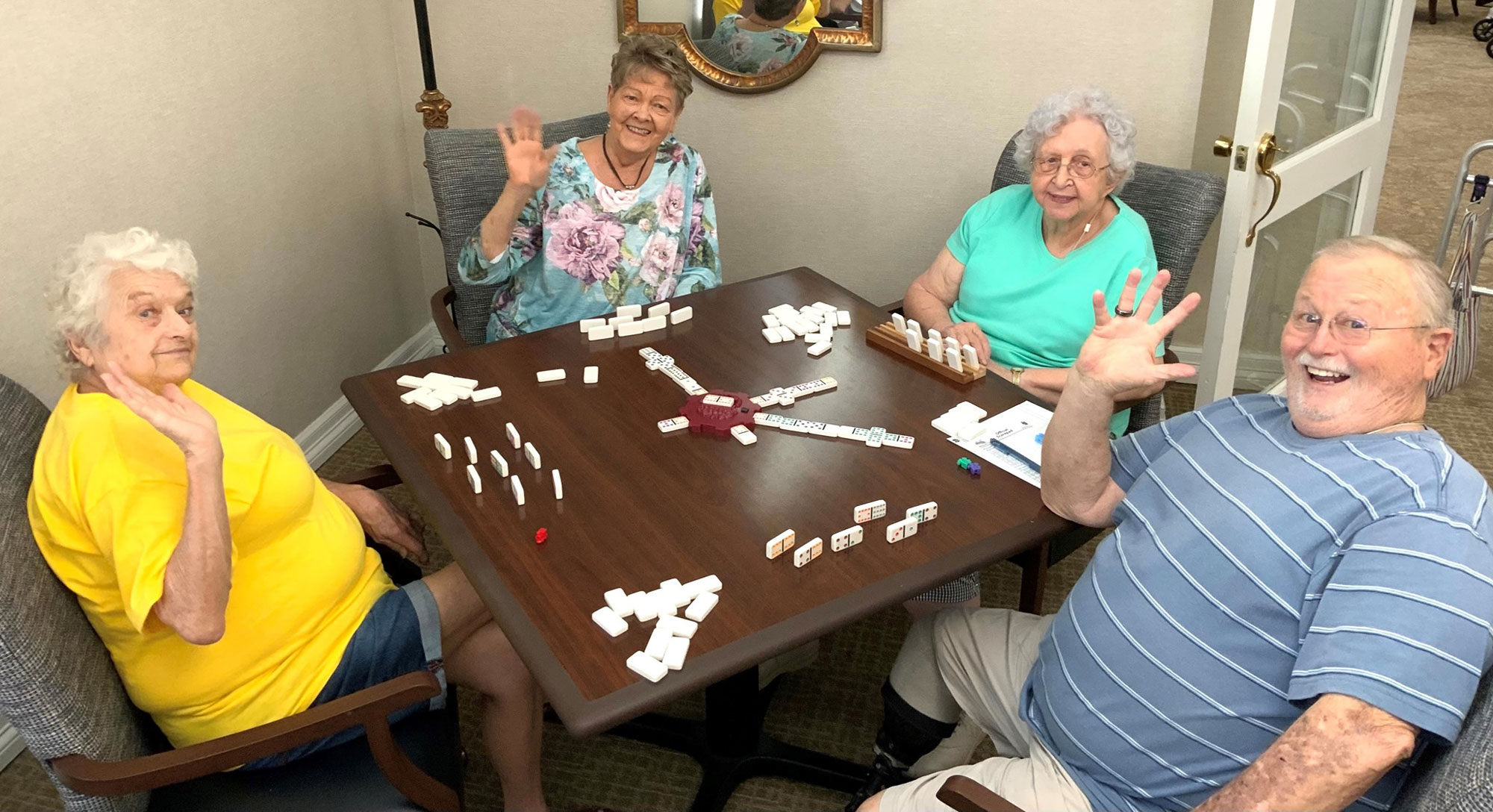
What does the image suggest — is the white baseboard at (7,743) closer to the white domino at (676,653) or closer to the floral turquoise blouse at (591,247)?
the floral turquoise blouse at (591,247)

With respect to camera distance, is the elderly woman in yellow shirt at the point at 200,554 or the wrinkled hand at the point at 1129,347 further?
the wrinkled hand at the point at 1129,347

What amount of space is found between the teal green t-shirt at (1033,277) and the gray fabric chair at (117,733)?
151 cm

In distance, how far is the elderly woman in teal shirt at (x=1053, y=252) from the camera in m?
2.37

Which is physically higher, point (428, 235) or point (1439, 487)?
point (1439, 487)

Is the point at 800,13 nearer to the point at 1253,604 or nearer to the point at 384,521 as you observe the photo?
the point at 384,521

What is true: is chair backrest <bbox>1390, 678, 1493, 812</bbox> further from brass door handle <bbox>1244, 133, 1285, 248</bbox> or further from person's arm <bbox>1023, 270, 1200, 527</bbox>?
brass door handle <bbox>1244, 133, 1285, 248</bbox>

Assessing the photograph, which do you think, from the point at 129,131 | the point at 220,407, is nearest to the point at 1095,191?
the point at 220,407

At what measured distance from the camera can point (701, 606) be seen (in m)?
1.50

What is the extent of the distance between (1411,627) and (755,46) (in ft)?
8.54

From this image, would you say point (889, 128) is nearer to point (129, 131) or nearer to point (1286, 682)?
point (129, 131)

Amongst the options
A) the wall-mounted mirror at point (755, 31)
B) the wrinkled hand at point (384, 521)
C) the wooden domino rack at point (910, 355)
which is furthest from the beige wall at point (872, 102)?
the wrinkled hand at point (384, 521)

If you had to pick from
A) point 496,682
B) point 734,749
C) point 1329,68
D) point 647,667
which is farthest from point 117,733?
point 1329,68

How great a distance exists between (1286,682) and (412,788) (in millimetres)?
1228

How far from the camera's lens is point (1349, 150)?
3.00 metres
